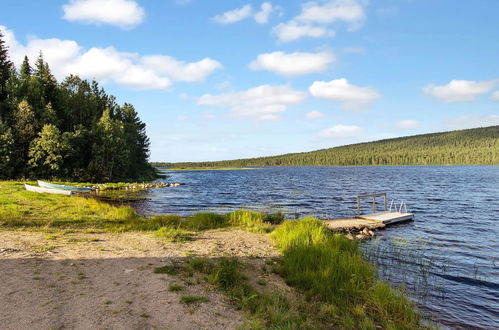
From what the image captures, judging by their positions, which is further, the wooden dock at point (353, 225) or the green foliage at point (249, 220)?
the wooden dock at point (353, 225)

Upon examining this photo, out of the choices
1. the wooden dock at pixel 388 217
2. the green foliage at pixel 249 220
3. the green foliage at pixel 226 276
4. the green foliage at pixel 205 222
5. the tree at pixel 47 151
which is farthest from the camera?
the tree at pixel 47 151

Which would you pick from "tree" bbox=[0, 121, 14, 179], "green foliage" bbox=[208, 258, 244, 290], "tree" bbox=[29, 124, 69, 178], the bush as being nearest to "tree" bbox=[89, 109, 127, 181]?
"tree" bbox=[29, 124, 69, 178]

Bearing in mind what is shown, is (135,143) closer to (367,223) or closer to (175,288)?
(367,223)

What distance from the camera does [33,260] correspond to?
970cm

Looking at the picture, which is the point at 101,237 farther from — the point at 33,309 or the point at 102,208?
the point at 102,208

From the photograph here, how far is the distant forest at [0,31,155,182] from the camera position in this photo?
4769cm

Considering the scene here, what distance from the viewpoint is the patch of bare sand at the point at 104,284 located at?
20.5 feet

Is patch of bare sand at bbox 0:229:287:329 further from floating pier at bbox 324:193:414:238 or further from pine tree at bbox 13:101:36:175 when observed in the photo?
pine tree at bbox 13:101:36:175

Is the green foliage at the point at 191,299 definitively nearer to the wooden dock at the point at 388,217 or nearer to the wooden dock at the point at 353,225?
the wooden dock at the point at 353,225

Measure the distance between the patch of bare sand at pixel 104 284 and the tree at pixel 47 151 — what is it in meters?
40.3

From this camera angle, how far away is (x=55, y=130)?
47594 mm

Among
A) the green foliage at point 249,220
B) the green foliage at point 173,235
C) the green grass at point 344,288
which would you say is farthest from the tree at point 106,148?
the green grass at point 344,288

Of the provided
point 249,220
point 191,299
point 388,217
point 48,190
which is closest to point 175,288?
point 191,299

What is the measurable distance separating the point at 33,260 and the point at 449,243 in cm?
2051
